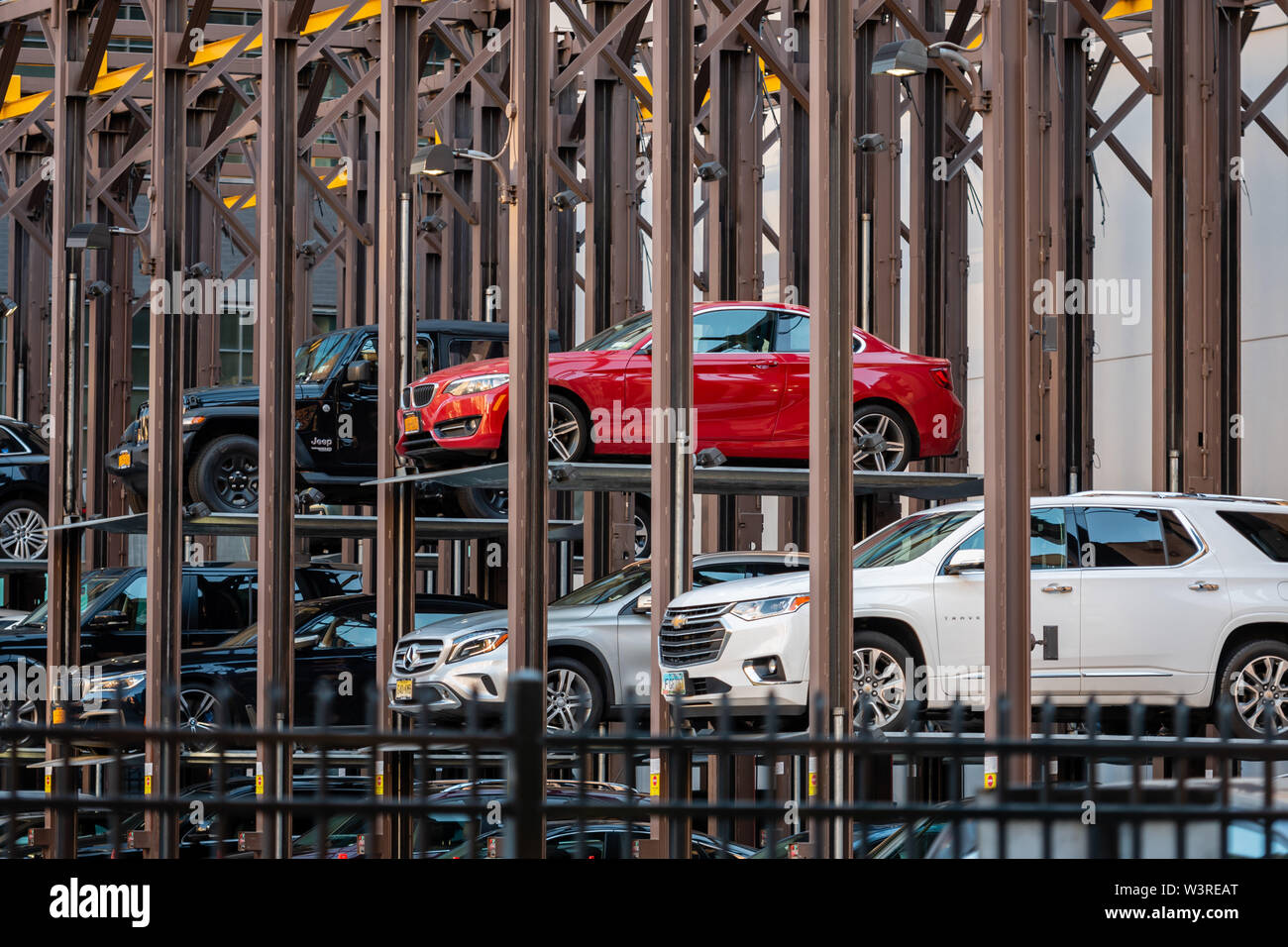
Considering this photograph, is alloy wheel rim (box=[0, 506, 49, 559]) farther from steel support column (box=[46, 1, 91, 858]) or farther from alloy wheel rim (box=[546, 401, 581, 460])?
alloy wheel rim (box=[546, 401, 581, 460])

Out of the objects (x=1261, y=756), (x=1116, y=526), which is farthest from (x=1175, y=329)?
(x=1261, y=756)

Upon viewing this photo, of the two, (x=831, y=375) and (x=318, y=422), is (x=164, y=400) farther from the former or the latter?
(x=831, y=375)

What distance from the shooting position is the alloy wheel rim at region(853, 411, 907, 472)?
1258cm

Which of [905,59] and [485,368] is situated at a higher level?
[905,59]

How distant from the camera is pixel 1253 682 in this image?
10336 millimetres

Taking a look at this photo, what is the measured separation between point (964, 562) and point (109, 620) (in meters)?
9.23

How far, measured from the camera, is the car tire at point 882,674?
10242 mm

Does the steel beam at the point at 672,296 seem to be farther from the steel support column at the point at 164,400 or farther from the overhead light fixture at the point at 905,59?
the steel support column at the point at 164,400

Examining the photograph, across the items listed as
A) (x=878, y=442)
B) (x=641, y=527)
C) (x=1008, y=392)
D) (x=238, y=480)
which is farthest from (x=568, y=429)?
(x=641, y=527)

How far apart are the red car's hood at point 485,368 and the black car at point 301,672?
1917 mm

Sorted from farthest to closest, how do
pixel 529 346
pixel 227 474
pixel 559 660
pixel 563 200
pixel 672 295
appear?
1. pixel 563 200
2. pixel 227 474
3. pixel 559 660
4. pixel 529 346
5. pixel 672 295

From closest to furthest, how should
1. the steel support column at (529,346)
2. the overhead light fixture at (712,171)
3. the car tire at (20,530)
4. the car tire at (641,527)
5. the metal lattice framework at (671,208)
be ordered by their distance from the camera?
1. the metal lattice framework at (671,208)
2. the steel support column at (529,346)
3. the overhead light fixture at (712,171)
4. the car tire at (20,530)
5. the car tire at (641,527)

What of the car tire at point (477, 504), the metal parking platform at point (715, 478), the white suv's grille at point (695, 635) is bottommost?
the white suv's grille at point (695, 635)

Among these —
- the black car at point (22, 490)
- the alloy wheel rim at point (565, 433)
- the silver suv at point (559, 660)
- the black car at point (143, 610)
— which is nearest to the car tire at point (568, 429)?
the alloy wheel rim at point (565, 433)
